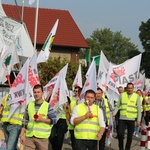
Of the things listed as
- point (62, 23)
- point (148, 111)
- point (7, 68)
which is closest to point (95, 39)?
point (62, 23)

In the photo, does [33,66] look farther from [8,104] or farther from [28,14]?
[28,14]

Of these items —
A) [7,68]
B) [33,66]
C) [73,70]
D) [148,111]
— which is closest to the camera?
[33,66]

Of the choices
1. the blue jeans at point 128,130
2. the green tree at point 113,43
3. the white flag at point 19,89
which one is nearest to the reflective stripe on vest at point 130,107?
the blue jeans at point 128,130

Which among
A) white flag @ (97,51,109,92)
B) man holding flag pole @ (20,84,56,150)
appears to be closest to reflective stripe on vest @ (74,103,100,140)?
man holding flag pole @ (20,84,56,150)

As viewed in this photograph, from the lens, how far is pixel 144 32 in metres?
70.9

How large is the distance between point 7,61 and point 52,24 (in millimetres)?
39858

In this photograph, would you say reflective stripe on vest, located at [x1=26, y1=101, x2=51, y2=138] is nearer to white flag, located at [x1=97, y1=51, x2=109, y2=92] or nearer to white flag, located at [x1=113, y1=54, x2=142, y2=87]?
white flag, located at [x1=97, y1=51, x2=109, y2=92]

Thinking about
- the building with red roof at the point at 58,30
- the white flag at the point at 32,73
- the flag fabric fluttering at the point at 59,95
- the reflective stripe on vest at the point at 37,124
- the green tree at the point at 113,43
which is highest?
the green tree at the point at 113,43

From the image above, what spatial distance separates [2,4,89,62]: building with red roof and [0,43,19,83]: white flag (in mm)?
35545

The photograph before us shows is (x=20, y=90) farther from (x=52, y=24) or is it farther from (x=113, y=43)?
(x=113, y=43)

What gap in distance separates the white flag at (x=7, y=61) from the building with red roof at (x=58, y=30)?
3555 cm

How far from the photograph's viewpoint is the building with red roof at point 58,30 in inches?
1944

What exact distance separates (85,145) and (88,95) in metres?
0.83

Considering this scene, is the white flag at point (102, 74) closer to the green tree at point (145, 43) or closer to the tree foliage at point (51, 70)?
the tree foliage at point (51, 70)
